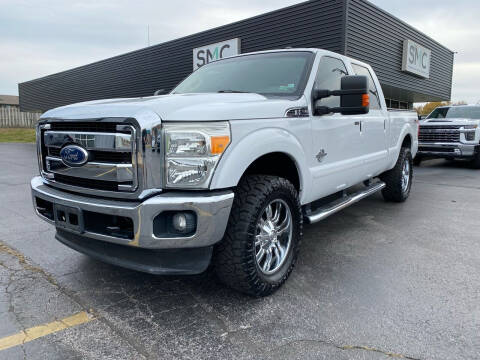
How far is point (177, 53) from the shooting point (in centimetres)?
1755

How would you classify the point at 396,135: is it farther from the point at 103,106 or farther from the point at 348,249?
the point at 103,106

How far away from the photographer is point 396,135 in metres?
5.65

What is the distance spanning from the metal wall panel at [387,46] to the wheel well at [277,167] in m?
9.80

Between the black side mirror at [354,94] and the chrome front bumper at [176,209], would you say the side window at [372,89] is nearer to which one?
the black side mirror at [354,94]

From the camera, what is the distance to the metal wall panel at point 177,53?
12062 mm

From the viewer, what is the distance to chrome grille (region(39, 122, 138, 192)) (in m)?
2.39

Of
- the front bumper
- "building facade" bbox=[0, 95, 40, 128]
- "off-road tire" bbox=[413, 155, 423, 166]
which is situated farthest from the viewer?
"building facade" bbox=[0, 95, 40, 128]

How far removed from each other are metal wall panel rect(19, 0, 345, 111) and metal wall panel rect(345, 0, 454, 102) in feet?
2.70

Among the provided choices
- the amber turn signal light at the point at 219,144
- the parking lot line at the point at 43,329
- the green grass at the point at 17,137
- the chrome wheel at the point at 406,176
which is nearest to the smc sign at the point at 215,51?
the chrome wheel at the point at 406,176

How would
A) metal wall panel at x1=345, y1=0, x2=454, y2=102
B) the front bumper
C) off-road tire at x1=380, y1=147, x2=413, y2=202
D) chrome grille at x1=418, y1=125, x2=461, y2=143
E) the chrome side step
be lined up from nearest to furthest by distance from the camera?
1. the chrome side step
2. off-road tire at x1=380, y1=147, x2=413, y2=202
3. the front bumper
4. chrome grille at x1=418, y1=125, x2=461, y2=143
5. metal wall panel at x1=345, y1=0, x2=454, y2=102

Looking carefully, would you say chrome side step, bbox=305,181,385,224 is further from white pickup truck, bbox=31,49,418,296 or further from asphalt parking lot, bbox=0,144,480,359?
asphalt parking lot, bbox=0,144,480,359

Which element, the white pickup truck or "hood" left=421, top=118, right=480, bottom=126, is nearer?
the white pickup truck

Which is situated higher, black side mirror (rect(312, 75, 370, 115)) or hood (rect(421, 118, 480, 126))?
black side mirror (rect(312, 75, 370, 115))

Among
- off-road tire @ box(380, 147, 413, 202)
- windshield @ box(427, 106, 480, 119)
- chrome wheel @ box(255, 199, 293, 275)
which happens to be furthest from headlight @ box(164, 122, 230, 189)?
windshield @ box(427, 106, 480, 119)
